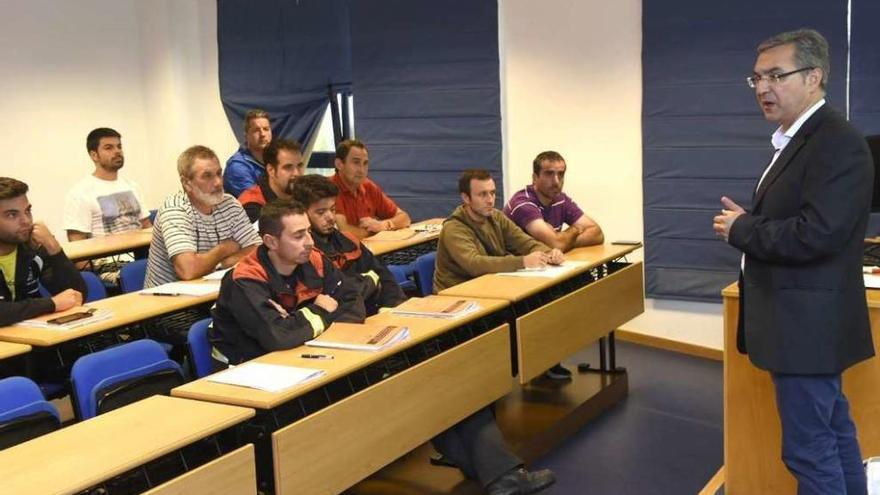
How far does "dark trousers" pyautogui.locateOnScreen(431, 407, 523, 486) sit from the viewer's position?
3.44m

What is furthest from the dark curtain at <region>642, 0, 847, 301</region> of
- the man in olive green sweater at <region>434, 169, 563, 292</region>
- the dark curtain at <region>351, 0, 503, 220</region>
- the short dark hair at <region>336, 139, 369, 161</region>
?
the short dark hair at <region>336, 139, 369, 161</region>

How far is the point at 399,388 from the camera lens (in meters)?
3.03

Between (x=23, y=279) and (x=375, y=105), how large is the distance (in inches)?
134

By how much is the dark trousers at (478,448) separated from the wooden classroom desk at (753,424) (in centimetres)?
77

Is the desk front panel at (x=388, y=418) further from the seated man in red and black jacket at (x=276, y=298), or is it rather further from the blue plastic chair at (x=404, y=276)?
the blue plastic chair at (x=404, y=276)

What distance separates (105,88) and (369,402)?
5.61m

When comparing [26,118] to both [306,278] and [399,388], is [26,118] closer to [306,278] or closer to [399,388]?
[306,278]

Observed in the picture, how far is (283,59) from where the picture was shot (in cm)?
744

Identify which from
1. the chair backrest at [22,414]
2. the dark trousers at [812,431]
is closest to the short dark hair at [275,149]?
the chair backrest at [22,414]

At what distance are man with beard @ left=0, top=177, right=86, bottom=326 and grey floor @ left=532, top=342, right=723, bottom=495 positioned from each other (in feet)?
6.88

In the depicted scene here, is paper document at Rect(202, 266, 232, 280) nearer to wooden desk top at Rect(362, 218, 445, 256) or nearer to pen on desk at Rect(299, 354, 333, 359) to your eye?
wooden desk top at Rect(362, 218, 445, 256)

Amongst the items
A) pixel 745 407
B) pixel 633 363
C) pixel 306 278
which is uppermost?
pixel 306 278

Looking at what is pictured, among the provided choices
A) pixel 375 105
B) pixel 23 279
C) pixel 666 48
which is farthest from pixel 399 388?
pixel 375 105

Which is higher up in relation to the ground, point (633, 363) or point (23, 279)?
point (23, 279)
